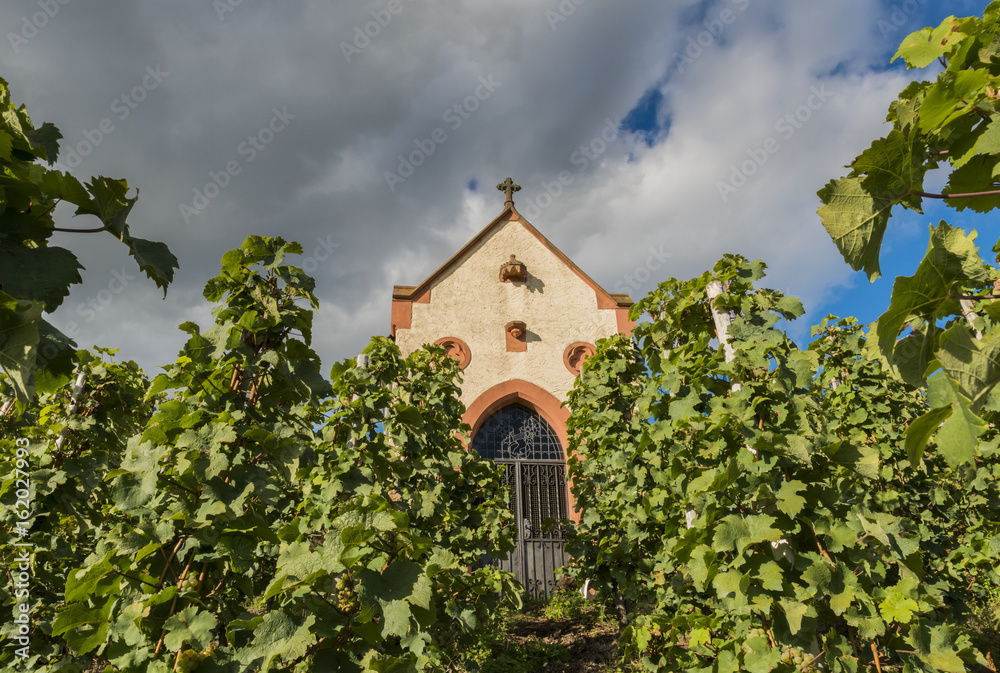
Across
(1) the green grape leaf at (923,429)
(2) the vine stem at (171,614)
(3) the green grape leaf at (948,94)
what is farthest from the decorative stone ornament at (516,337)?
(1) the green grape leaf at (923,429)

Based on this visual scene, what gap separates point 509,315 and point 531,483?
369cm

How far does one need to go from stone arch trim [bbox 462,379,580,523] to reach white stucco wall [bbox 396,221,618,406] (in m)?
0.14

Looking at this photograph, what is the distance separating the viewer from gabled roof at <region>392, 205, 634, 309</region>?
11.5m

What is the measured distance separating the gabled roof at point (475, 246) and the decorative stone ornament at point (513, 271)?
41.4 inches

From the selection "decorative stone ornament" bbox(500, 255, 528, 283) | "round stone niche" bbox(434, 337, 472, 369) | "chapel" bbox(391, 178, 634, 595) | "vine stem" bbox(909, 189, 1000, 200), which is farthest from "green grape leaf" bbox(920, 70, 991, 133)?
"decorative stone ornament" bbox(500, 255, 528, 283)

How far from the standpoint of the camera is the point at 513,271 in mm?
12000

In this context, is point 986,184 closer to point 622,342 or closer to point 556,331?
point 622,342

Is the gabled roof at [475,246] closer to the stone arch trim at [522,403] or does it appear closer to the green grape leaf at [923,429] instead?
the stone arch trim at [522,403]

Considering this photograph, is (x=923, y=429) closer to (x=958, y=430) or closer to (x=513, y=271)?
(x=958, y=430)

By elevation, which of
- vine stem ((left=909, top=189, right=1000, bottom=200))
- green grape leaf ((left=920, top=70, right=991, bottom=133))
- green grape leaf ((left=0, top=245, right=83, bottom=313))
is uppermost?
green grape leaf ((left=920, top=70, right=991, bottom=133))

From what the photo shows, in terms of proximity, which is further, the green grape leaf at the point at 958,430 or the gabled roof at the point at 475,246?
the gabled roof at the point at 475,246

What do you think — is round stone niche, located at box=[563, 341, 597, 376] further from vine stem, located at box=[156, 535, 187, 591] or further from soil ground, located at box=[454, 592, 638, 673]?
vine stem, located at box=[156, 535, 187, 591]

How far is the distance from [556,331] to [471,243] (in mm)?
3008

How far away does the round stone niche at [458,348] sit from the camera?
36.2 ft
